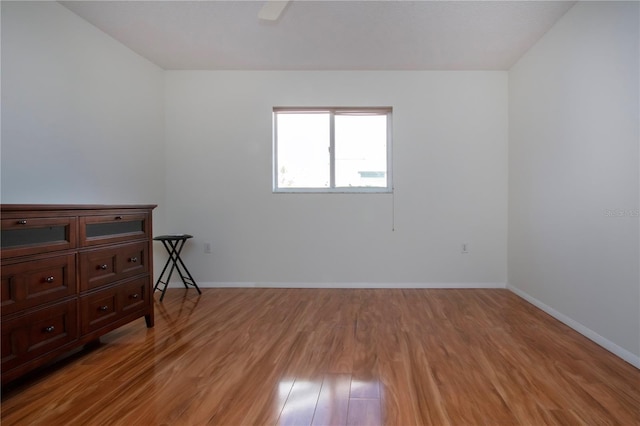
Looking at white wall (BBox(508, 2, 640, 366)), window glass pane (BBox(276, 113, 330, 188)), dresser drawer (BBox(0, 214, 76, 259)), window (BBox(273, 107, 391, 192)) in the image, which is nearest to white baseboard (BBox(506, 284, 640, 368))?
white wall (BBox(508, 2, 640, 366))

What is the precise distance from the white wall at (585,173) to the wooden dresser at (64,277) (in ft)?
11.0

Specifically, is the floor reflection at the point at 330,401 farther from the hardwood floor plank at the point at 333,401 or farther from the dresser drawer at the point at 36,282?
the dresser drawer at the point at 36,282

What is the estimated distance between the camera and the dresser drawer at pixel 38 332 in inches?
56.0

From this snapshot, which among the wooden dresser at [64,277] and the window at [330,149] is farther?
the window at [330,149]

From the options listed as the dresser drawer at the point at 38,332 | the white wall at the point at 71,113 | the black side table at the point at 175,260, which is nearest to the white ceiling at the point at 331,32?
the white wall at the point at 71,113

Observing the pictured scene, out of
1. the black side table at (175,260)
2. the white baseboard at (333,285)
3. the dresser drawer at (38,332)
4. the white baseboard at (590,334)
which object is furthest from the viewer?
the white baseboard at (333,285)

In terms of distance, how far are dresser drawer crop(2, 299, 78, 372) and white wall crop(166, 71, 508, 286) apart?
6.00 ft

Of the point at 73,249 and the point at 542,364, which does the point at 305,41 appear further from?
the point at 542,364

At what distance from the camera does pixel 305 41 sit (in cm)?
283

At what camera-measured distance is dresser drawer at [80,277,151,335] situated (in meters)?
1.82

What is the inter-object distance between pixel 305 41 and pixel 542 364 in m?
3.16

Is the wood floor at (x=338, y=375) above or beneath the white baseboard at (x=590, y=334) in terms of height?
beneath

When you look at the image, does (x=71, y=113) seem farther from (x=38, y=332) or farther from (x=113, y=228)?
(x=38, y=332)

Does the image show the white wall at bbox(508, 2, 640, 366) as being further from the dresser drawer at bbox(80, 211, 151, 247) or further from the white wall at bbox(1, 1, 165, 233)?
the white wall at bbox(1, 1, 165, 233)
